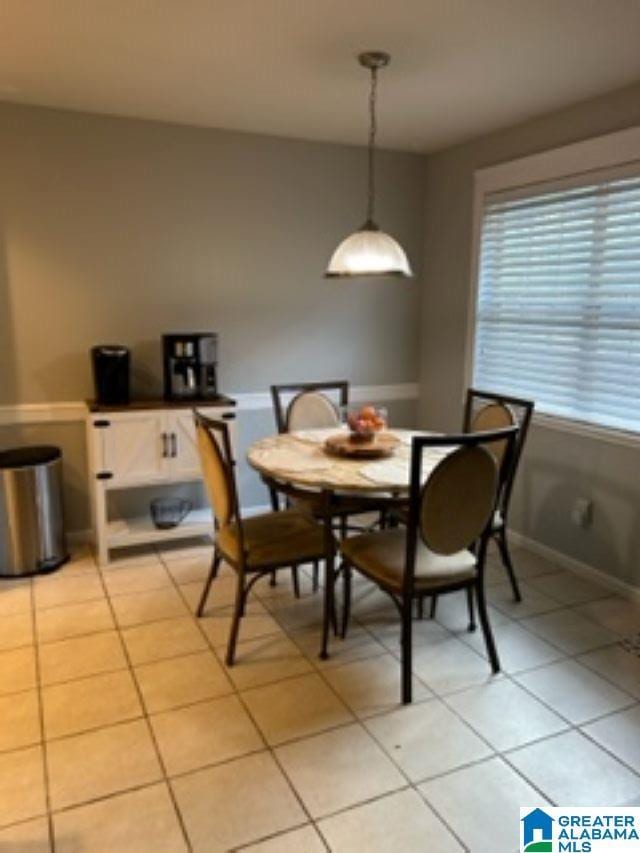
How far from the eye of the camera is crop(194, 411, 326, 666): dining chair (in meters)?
2.49

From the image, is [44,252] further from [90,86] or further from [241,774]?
[241,774]

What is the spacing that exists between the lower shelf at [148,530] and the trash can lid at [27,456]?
52 cm

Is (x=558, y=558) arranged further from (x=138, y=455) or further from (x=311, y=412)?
(x=138, y=455)

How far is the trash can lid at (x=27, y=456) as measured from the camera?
327 centimetres

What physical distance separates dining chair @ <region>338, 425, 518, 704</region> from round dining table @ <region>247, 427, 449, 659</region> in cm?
15

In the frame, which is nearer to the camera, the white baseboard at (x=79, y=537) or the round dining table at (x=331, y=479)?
the round dining table at (x=331, y=479)

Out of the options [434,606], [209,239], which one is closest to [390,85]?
[209,239]

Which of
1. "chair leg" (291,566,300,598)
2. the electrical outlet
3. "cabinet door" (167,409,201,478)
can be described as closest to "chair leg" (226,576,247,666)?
"chair leg" (291,566,300,598)

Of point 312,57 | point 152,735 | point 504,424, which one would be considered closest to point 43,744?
→ point 152,735

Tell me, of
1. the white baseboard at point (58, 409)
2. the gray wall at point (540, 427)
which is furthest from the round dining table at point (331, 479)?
the white baseboard at point (58, 409)

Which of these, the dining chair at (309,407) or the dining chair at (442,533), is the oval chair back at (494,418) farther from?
the dining chair at (309,407)

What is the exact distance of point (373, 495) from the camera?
95.0 inches

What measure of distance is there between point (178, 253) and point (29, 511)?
169 cm

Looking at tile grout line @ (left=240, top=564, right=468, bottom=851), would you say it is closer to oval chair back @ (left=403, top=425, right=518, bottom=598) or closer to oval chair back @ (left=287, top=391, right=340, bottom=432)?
oval chair back @ (left=403, top=425, right=518, bottom=598)
